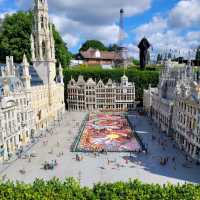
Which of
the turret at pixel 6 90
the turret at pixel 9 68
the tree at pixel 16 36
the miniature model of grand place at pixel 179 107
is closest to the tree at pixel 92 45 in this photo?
the tree at pixel 16 36

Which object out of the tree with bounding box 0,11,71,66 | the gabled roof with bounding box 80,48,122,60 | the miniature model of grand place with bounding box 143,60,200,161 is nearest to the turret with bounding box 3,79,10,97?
the miniature model of grand place with bounding box 143,60,200,161

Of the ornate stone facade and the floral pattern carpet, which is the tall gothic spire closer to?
the ornate stone facade

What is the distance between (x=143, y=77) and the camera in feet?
330

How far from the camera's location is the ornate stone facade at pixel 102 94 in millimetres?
96125

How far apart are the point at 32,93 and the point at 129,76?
47.6m

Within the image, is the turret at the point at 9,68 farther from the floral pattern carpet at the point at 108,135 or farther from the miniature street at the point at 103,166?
the floral pattern carpet at the point at 108,135

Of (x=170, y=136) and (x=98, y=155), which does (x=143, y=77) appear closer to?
(x=170, y=136)

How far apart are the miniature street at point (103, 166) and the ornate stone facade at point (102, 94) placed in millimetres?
38722

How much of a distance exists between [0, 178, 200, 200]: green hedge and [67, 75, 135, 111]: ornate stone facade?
69.9 meters

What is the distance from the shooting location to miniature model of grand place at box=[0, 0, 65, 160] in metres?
50.0

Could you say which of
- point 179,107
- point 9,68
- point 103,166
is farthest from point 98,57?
point 103,166

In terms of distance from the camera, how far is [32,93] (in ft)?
213

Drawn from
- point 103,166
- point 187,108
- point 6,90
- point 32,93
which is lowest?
point 103,166

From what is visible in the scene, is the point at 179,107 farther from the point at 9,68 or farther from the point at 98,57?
the point at 98,57
